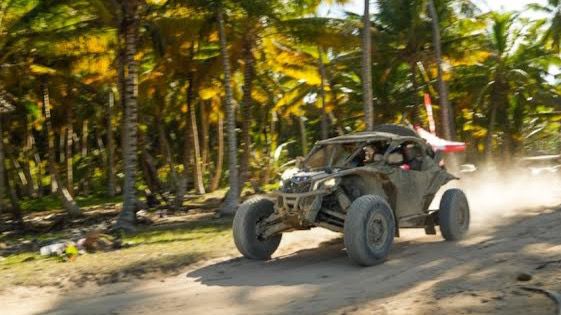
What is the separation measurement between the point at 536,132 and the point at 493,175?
1478cm

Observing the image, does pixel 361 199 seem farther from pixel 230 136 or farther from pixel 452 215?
pixel 230 136

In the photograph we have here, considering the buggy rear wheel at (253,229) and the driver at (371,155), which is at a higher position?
the driver at (371,155)

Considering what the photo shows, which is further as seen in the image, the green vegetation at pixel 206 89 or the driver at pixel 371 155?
the green vegetation at pixel 206 89

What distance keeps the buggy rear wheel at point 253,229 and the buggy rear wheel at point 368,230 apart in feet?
5.34

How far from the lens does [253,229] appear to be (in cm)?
930

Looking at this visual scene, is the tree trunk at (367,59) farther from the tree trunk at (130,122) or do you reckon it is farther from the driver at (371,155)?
the driver at (371,155)

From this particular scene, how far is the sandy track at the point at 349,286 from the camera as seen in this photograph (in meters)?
6.19

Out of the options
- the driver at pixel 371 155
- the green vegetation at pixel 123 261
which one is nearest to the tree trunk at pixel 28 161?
the green vegetation at pixel 123 261

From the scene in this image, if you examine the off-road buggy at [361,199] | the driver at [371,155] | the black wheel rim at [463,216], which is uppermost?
the driver at [371,155]

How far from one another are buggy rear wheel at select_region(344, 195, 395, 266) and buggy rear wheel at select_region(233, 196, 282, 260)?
1.63 m

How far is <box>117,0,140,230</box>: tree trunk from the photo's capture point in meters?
14.5

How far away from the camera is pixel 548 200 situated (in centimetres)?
1584

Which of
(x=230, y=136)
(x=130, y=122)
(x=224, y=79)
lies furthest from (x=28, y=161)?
(x=130, y=122)

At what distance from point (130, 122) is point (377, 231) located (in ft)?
25.7
